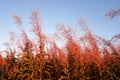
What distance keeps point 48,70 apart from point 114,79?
1.65m

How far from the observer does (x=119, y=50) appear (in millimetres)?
6477

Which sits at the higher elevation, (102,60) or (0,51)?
(0,51)

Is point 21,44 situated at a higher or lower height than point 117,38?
higher

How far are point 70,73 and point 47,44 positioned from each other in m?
0.98

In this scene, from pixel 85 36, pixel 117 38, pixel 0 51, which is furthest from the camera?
pixel 0 51

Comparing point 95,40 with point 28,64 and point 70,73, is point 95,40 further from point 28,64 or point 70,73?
point 28,64

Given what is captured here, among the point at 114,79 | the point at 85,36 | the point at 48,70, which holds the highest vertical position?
the point at 85,36

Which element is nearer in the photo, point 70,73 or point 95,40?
point 95,40

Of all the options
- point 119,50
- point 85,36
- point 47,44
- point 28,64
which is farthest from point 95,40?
point 28,64

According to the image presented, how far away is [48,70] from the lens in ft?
23.2

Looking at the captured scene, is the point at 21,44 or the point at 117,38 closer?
the point at 117,38

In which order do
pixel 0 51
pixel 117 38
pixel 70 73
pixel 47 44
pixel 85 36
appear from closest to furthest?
pixel 117 38, pixel 85 36, pixel 70 73, pixel 47 44, pixel 0 51

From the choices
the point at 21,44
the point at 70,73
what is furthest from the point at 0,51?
the point at 70,73

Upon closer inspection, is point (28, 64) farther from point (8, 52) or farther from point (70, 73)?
point (8, 52)
